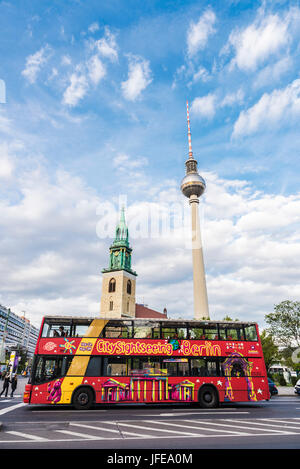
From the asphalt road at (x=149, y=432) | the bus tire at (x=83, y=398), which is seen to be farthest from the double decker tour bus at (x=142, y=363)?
the asphalt road at (x=149, y=432)

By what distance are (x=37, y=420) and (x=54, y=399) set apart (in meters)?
3.72

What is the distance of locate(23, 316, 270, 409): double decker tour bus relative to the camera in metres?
16.2

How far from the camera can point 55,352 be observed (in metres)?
16.4

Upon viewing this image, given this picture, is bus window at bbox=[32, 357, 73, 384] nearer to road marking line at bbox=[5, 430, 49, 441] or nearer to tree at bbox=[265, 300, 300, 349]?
road marking line at bbox=[5, 430, 49, 441]

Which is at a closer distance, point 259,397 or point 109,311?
point 259,397

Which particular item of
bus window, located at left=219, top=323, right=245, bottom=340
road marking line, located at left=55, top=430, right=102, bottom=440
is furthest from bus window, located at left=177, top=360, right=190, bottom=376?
road marking line, located at left=55, top=430, right=102, bottom=440

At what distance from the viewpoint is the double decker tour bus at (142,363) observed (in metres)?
16.2

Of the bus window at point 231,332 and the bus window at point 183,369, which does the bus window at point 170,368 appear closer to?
the bus window at point 183,369

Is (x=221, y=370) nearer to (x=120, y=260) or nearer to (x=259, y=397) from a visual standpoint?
(x=259, y=397)

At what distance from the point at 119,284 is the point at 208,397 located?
67.3 meters
